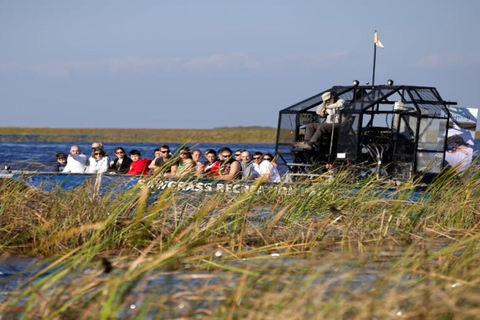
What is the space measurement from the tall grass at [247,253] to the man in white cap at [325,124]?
152 inches

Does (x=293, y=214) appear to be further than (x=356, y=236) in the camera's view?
Yes

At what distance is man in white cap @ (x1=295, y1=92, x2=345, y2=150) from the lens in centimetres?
1484

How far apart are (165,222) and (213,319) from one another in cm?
408

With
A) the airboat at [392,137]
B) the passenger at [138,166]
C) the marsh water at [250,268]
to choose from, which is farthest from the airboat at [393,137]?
the marsh water at [250,268]

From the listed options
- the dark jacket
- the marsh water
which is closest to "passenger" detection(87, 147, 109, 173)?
the dark jacket

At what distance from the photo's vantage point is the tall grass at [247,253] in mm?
4715

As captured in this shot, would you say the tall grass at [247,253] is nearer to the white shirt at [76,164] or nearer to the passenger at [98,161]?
the passenger at [98,161]

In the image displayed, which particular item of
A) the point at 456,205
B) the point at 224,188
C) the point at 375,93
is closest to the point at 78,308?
the point at 224,188

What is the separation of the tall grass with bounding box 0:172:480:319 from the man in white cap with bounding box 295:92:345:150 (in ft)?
12.7

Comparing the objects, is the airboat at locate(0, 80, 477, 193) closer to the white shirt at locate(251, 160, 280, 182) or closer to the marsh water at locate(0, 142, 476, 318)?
the white shirt at locate(251, 160, 280, 182)

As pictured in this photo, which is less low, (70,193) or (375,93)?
(375,93)

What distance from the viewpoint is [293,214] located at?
9.22m

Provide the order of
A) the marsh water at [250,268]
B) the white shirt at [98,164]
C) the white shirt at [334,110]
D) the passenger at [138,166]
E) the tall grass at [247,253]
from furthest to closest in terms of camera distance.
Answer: the white shirt at [98,164] < the passenger at [138,166] < the white shirt at [334,110] < the marsh water at [250,268] < the tall grass at [247,253]

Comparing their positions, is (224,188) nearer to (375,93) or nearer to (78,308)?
(78,308)
